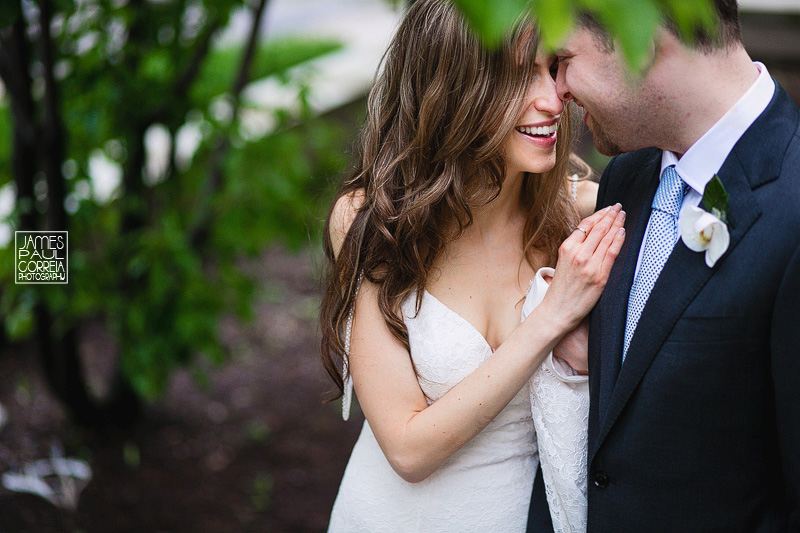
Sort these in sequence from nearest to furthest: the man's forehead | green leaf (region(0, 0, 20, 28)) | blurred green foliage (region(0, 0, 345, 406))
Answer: the man's forehead
green leaf (region(0, 0, 20, 28))
blurred green foliage (region(0, 0, 345, 406))

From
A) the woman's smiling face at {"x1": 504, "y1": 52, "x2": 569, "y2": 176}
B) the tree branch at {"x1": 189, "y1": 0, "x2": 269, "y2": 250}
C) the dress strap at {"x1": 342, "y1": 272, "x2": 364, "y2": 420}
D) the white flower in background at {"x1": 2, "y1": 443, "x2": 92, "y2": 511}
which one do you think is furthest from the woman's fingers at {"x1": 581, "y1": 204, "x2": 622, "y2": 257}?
the white flower in background at {"x1": 2, "y1": 443, "x2": 92, "y2": 511}

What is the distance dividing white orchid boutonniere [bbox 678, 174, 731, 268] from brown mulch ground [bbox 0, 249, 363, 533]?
2.13 m

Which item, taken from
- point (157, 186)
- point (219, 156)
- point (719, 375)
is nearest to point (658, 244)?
point (719, 375)

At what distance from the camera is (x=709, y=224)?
150 cm

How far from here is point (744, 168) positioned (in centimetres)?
156

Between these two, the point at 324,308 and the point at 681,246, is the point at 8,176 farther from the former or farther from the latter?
the point at 681,246

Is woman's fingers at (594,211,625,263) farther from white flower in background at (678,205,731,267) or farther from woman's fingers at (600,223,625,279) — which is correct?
white flower in background at (678,205,731,267)

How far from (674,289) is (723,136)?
343 mm

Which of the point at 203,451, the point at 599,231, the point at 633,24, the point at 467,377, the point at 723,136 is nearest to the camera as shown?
the point at 633,24

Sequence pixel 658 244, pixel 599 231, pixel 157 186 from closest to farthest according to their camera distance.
Answer: pixel 658 244, pixel 599 231, pixel 157 186

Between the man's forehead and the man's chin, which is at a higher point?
the man's forehead

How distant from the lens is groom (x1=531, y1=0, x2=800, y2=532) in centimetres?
150

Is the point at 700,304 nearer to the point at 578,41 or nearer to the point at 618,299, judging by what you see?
the point at 618,299

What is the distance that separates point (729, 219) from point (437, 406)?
0.87m
